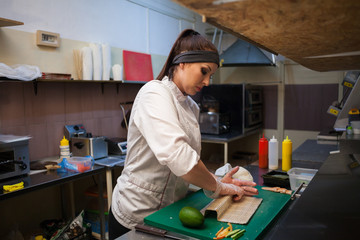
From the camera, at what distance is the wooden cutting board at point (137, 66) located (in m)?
3.68

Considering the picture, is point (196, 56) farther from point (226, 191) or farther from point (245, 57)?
point (245, 57)

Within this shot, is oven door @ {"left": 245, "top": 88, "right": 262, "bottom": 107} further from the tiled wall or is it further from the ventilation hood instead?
the tiled wall

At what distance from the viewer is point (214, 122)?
4.08 metres

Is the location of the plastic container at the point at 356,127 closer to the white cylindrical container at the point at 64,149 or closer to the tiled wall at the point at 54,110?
the tiled wall at the point at 54,110

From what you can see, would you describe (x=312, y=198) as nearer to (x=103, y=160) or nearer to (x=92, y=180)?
(x=103, y=160)

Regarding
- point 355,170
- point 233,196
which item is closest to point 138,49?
point 233,196

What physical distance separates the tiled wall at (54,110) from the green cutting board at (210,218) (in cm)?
197

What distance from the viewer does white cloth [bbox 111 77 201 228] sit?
4.00ft

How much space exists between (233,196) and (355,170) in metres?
0.50

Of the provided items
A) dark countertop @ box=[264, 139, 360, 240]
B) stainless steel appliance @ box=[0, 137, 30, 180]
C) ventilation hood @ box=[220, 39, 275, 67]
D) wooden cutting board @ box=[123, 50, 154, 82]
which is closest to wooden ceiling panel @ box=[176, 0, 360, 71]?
dark countertop @ box=[264, 139, 360, 240]

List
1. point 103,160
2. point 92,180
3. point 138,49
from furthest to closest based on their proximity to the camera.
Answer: point 138,49
point 92,180
point 103,160

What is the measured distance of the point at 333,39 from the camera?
81 centimetres

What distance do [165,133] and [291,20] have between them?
0.62 metres

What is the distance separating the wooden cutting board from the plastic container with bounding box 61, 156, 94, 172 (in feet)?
4.53
